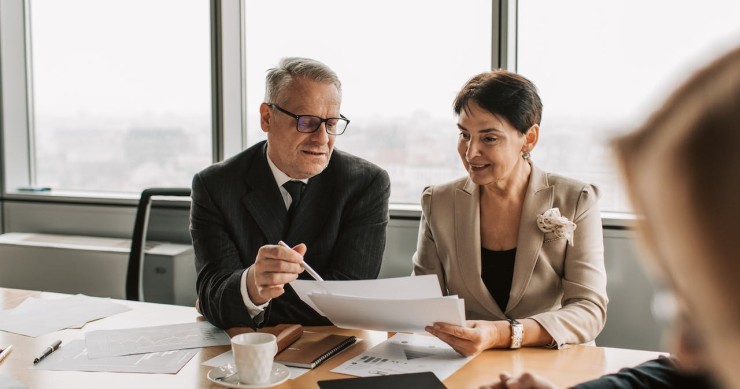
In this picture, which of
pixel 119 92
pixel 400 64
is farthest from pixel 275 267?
pixel 119 92

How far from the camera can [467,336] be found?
159 cm

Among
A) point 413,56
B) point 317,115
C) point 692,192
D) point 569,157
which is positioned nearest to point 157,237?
point 413,56

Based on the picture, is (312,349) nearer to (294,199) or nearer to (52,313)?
(294,199)

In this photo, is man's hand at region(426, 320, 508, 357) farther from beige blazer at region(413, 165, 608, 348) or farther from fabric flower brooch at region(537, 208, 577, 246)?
fabric flower brooch at region(537, 208, 577, 246)

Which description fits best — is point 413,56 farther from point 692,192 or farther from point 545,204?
point 692,192

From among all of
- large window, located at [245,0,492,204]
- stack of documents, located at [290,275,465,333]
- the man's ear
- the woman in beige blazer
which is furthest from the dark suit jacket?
large window, located at [245,0,492,204]

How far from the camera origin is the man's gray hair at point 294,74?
2184 mm

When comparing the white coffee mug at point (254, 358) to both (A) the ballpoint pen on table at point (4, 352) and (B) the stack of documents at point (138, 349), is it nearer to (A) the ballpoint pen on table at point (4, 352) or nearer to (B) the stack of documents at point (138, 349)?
(B) the stack of documents at point (138, 349)

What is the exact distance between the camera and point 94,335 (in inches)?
71.6

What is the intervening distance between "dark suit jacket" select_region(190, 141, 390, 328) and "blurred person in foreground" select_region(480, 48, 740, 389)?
5.28 feet

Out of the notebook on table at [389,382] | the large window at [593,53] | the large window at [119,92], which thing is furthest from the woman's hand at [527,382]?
the large window at [119,92]

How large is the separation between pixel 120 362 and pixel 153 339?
179mm

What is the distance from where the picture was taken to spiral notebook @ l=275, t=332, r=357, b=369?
1580 mm

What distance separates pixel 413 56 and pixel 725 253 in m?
3.22
